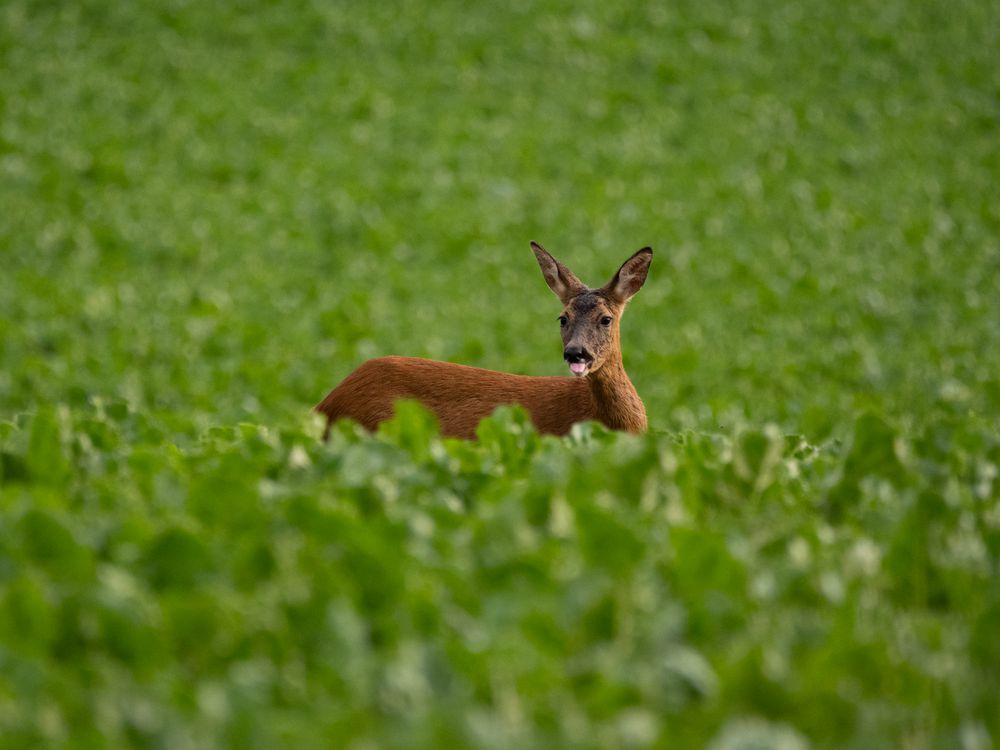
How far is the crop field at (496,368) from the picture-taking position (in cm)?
285

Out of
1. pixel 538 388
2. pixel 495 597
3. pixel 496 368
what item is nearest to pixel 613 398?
pixel 538 388

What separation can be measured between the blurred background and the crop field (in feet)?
0.29

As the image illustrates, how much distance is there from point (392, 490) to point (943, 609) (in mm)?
1661

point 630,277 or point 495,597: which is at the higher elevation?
point 630,277

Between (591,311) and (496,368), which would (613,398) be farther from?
(496,368)

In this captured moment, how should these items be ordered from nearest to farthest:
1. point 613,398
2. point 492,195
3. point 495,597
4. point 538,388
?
1. point 495,597
2. point 613,398
3. point 538,388
4. point 492,195

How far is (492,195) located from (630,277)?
15.1 meters

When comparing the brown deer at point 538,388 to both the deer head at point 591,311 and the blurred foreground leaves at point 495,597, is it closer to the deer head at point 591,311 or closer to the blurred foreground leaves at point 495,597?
the deer head at point 591,311


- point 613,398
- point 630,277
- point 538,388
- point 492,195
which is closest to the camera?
point 613,398

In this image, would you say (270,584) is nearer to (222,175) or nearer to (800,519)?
(800,519)

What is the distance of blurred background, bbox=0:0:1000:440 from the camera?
643 inches

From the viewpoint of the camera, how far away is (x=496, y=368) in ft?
53.8

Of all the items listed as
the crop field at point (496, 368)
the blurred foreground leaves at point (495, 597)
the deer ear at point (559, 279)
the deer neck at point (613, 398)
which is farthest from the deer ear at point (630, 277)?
the blurred foreground leaves at point (495, 597)

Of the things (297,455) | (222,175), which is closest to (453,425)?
(297,455)
